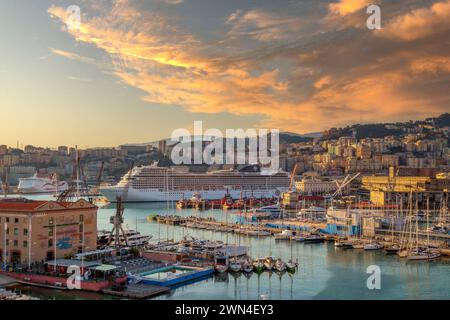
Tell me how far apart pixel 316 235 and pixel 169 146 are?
161 feet

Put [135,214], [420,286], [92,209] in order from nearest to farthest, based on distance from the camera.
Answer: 1. [420,286]
2. [92,209]
3. [135,214]

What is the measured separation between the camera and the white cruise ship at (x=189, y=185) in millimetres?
32156

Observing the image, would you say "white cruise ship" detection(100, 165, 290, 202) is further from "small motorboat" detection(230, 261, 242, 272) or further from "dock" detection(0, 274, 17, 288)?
"dock" detection(0, 274, 17, 288)

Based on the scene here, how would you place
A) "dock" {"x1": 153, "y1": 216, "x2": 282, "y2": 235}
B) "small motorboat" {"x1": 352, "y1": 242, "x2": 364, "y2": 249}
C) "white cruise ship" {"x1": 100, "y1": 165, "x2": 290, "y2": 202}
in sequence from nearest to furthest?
"small motorboat" {"x1": 352, "y1": 242, "x2": 364, "y2": 249} → "dock" {"x1": 153, "y1": 216, "x2": 282, "y2": 235} → "white cruise ship" {"x1": 100, "y1": 165, "x2": 290, "y2": 202}

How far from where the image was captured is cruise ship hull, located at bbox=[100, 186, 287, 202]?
104 ft

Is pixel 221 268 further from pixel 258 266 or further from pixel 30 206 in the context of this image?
pixel 30 206

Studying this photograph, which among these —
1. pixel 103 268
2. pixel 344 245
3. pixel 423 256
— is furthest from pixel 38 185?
pixel 423 256

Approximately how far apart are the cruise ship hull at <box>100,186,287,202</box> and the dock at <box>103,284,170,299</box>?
71.2ft

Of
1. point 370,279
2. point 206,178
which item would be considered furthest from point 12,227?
point 206,178

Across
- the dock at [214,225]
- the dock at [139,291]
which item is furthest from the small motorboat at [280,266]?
the dock at [214,225]

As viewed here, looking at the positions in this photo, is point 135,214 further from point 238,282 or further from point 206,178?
point 238,282

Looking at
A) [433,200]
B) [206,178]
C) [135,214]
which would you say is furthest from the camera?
[206,178]

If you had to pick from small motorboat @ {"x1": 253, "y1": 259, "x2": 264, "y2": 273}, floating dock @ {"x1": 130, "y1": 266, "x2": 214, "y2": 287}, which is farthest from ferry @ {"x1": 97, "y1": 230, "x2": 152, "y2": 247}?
small motorboat @ {"x1": 253, "y1": 259, "x2": 264, "y2": 273}
